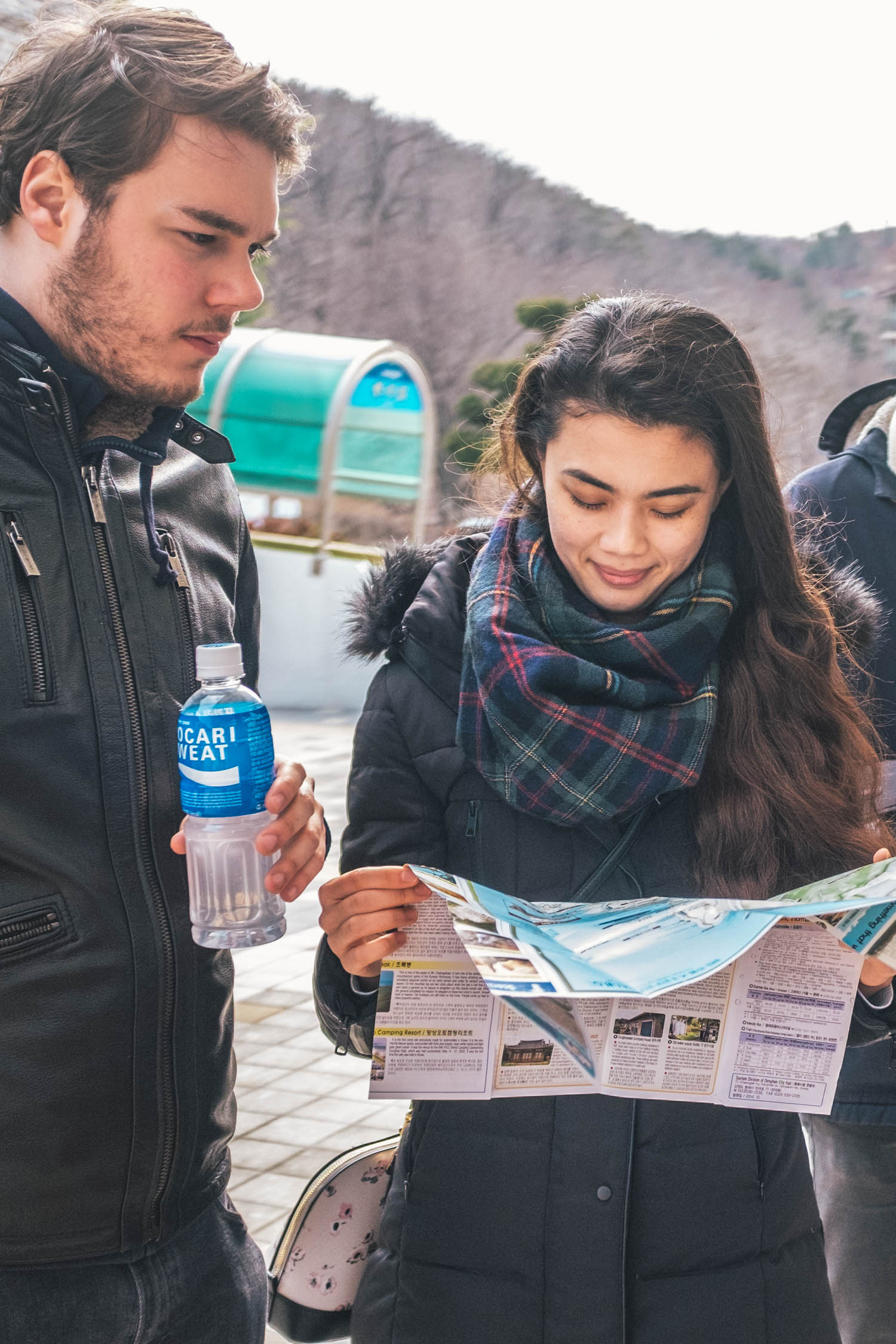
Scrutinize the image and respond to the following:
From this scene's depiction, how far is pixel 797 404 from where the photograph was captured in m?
33.5

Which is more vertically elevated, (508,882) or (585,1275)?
(508,882)

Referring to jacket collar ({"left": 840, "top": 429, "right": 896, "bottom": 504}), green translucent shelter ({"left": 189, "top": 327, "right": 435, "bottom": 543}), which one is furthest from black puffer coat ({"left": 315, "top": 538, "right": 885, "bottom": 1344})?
green translucent shelter ({"left": 189, "top": 327, "right": 435, "bottom": 543})

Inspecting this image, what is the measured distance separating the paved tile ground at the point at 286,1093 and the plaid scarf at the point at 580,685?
2.00 meters

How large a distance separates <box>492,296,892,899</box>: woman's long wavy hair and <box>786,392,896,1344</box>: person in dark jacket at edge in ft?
0.87

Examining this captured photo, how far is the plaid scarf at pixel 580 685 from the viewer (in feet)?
5.43

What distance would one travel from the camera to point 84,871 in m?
1.48

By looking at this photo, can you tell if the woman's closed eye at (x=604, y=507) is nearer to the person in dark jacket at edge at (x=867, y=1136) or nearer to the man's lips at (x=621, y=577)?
the man's lips at (x=621, y=577)

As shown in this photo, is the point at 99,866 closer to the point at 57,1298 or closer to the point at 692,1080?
the point at 57,1298

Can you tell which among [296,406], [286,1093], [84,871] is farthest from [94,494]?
[296,406]

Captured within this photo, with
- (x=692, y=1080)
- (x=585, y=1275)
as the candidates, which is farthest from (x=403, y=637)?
(x=585, y=1275)

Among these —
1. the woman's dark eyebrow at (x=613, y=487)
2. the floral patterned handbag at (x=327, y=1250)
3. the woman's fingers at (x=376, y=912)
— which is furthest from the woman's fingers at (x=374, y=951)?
the woman's dark eyebrow at (x=613, y=487)

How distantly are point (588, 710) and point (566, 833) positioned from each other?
17 cm

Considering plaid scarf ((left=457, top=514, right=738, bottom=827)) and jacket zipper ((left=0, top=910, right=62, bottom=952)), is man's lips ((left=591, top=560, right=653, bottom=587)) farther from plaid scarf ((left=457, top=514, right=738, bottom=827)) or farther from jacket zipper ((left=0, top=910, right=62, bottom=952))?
jacket zipper ((left=0, top=910, right=62, bottom=952))

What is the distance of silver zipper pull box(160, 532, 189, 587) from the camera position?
1663 mm
